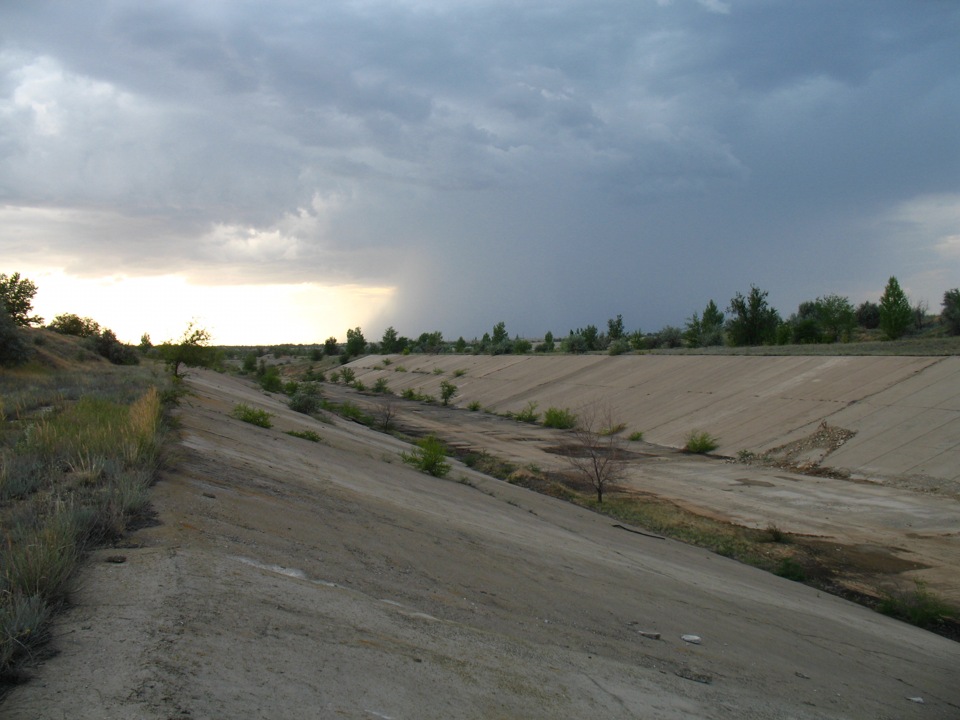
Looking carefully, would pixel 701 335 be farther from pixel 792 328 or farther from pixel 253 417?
pixel 253 417

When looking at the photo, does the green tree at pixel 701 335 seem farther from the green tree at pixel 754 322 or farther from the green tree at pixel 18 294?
the green tree at pixel 18 294

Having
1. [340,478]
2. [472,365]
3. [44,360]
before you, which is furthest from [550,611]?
[472,365]

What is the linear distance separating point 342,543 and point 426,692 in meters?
3.48

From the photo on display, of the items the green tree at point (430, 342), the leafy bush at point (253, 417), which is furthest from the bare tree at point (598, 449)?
the green tree at point (430, 342)

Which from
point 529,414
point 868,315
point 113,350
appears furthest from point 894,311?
point 113,350

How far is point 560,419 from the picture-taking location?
Result: 44.3m

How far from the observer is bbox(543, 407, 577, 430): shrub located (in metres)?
43.8

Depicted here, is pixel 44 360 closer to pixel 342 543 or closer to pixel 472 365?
pixel 342 543

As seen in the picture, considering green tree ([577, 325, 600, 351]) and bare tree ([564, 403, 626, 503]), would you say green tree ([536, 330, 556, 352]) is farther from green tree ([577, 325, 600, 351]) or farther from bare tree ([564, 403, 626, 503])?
bare tree ([564, 403, 626, 503])

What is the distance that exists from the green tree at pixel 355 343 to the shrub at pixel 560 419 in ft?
238

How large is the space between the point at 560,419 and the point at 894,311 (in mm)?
33694

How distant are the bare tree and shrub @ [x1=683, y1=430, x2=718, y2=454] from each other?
3.13 meters

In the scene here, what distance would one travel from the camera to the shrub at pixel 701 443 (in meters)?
33.1

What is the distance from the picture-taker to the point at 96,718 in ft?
11.7
